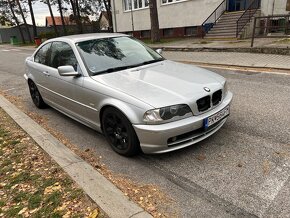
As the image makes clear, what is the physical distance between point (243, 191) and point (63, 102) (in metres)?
3.28

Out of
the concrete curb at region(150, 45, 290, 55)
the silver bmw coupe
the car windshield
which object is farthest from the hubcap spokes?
the concrete curb at region(150, 45, 290, 55)

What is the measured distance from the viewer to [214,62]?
400 inches

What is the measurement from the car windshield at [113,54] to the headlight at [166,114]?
1.27m

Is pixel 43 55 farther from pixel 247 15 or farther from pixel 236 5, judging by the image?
pixel 236 5

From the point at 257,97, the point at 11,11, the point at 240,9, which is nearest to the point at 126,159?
the point at 257,97

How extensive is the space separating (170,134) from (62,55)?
2.62 m

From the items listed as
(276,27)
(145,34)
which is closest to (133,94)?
(276,27)

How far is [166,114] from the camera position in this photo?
333 centimetres

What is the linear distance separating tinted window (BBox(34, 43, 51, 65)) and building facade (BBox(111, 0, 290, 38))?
13.2 m

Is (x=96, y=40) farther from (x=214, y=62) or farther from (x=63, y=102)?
(x=214, y=62)

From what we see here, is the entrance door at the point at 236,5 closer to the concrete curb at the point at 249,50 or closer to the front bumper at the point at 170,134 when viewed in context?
the concrete curb at the point at 249,50

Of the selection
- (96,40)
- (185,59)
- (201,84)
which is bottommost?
(185,59)

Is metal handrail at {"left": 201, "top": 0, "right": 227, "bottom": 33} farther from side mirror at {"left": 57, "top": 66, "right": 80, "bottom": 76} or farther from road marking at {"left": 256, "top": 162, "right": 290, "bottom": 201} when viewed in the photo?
road marking at {"left": 256, "top": 162, "right": 290, "bottom": 201}

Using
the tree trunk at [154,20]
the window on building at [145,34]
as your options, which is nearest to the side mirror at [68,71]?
the tree trunk at [154,20]
